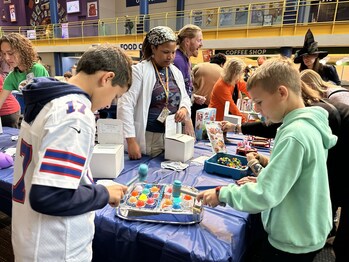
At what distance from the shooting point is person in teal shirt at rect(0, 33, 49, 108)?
5.99 feet

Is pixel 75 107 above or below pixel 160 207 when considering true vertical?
above

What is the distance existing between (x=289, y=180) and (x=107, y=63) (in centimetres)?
66

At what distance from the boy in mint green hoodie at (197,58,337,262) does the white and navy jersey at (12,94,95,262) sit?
0.48 m

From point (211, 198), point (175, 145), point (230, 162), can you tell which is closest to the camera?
point (211, 198)

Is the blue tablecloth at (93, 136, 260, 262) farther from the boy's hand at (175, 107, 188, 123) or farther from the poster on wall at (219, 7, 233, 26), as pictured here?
the poster on wall at (219, 7, 233, 26)

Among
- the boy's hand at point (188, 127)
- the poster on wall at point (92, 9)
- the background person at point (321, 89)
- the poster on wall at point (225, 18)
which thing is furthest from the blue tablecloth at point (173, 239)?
the poster on wall at point (92, 9)

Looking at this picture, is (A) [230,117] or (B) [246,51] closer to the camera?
(A) [230,117]

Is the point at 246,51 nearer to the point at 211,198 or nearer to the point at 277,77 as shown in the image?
the point at 277,77

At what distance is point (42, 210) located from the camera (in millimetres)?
596

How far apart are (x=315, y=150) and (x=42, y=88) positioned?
0.81m

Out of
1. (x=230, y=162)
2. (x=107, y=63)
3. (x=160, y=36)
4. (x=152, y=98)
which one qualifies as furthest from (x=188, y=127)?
(x=107, y=63)

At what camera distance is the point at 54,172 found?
57 centimetres

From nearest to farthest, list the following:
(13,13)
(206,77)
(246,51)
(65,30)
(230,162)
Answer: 1. (230,162)
2. (206,77)
3. (246,51)
4. (65,30)
5. (13,13)

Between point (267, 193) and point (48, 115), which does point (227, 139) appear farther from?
point (48, 115)
